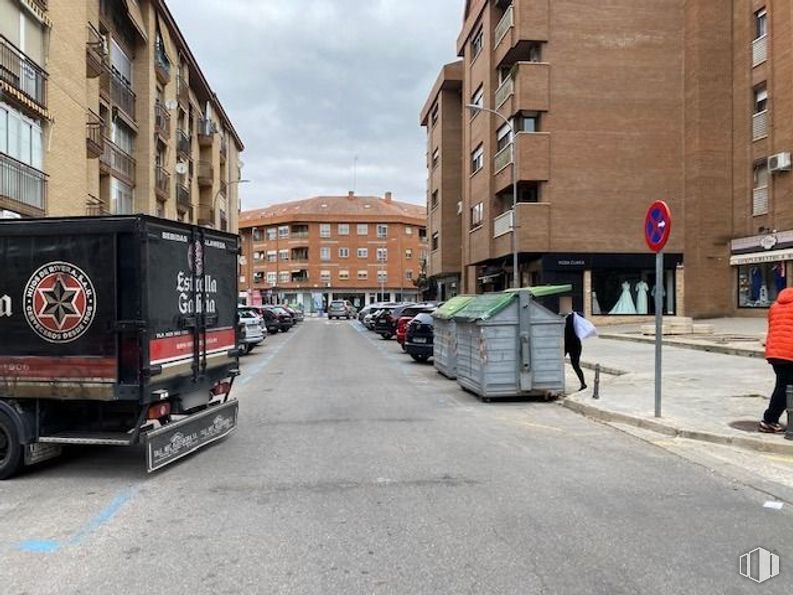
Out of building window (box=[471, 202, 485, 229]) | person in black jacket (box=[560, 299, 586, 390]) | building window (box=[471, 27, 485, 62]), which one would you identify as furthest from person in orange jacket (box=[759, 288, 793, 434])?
building window (box=[471, 27, 485, 62])

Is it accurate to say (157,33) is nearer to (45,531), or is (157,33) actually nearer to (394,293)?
(45,531)

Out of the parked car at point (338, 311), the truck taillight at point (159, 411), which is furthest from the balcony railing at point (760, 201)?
the parked car at point (338, 311)

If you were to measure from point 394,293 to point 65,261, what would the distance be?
96590 mm

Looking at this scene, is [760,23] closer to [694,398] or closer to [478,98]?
[478,98]

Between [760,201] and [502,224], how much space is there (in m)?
12.0

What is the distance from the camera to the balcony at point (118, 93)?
27344mm

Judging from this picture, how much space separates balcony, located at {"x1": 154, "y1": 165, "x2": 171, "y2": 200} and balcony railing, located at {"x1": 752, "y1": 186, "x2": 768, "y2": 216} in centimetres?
2801

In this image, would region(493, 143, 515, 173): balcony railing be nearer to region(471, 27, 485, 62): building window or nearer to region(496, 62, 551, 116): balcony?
region(496, 62, 551, 116): balcony

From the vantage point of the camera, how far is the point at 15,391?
653 centimetres

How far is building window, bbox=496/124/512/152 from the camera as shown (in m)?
36.0

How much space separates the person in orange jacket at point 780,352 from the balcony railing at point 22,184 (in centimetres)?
1758

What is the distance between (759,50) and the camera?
32.2 m

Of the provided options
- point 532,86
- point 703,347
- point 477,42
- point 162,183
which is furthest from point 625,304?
point 162,183

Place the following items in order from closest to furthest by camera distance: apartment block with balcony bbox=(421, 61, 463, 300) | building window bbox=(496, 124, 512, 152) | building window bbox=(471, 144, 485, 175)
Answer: building window bbox=(496, 124, 512, 152)
building window bbox=(471, 144, 485, 175)
apartment block with balcony bbox=(421, 61, 463, 300)
